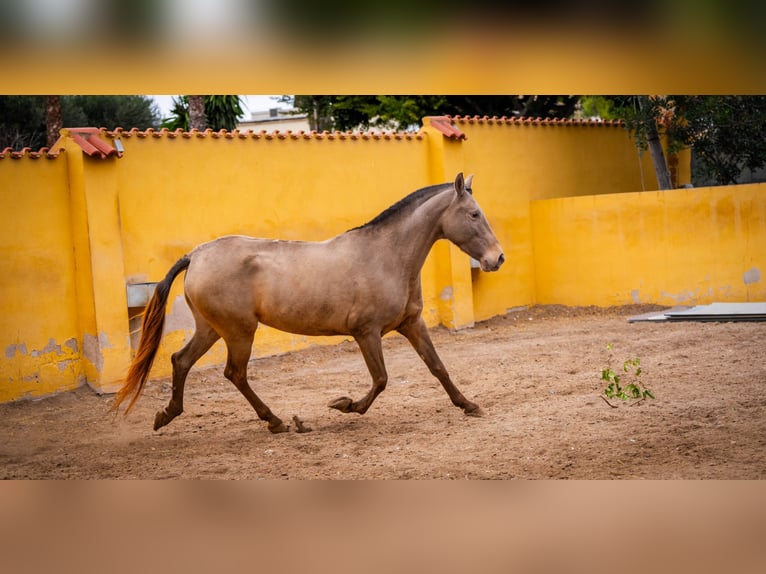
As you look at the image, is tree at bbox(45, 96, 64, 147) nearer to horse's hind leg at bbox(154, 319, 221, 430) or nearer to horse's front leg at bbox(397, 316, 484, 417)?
horse's hind leg at bbox(154, 319, 221, 430)

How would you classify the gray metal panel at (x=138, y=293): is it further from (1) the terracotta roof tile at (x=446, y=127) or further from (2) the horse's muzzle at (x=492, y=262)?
(1) the terracotta roof tile at (x=446, y=127)

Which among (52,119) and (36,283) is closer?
(36,283)

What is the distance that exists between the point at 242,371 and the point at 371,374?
917 mm

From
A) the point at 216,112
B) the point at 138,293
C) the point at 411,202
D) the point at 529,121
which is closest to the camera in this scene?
the point at 411,202

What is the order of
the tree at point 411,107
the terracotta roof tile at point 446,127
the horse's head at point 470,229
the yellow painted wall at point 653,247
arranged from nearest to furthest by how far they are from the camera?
the horse's head at point 470,229, the yellow painted wall at point 653,247, the terracotta roof tile at point 446,127, the tree at point 411,107

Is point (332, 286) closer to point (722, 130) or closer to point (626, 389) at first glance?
point (626, 389)

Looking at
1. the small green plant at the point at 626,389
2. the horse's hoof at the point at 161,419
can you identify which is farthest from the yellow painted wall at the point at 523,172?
the horse's hoof at the point at 161,419

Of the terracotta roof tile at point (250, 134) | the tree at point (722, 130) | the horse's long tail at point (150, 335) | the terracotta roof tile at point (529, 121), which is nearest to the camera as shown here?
the horse's long tail at point (150, 335)

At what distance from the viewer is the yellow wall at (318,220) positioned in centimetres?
802

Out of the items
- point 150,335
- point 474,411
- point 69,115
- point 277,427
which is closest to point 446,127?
point 474,411

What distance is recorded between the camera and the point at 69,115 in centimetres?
2105

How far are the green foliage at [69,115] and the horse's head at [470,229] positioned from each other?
44.2 feet

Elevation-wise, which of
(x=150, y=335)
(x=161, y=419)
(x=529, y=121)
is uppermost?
(x=529, y=121)

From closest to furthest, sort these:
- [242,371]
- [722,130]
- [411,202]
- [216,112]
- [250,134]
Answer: [242,371] → [411,202] → [250,134] → [722,130] → [216,112]
